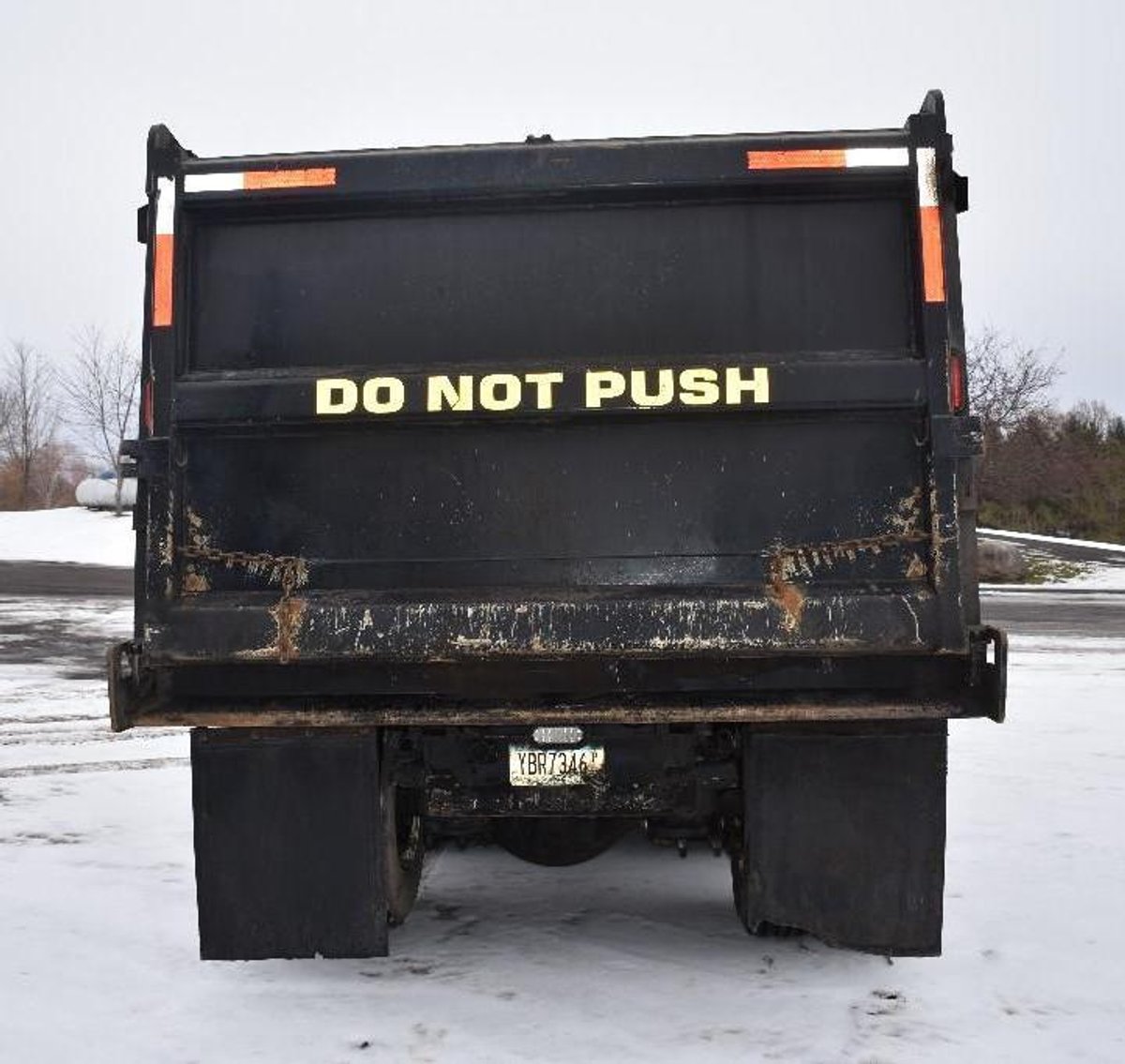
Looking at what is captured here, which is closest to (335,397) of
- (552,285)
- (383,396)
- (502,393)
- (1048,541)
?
(383,396)

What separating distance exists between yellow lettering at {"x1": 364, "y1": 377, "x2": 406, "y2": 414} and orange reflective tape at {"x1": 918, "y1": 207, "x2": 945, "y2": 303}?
1.54 m

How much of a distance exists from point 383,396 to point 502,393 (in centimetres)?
35

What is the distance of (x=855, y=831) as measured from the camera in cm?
356

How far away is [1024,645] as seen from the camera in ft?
46.2

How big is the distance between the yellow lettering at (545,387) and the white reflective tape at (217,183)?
1.06m

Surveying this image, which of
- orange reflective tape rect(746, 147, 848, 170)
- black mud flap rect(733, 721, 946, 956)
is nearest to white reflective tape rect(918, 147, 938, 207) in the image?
orange reflective tape rect(746, 147, 848, 170)

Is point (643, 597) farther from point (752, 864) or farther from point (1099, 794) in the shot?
point (1099, 794)

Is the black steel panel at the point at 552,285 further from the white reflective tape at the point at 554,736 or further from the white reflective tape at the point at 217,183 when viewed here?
the white reflective tape at the point at 554,736

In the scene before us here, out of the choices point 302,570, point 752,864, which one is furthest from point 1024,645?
point 302,570

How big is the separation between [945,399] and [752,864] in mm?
1524

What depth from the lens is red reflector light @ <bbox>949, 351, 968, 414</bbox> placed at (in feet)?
10.9

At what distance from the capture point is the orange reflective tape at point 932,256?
10.9 ft

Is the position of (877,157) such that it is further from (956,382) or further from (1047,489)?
(1047,489)

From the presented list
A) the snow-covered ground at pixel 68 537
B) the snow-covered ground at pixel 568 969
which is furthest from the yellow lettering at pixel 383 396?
the snow-covered ground at pixel 68 537
